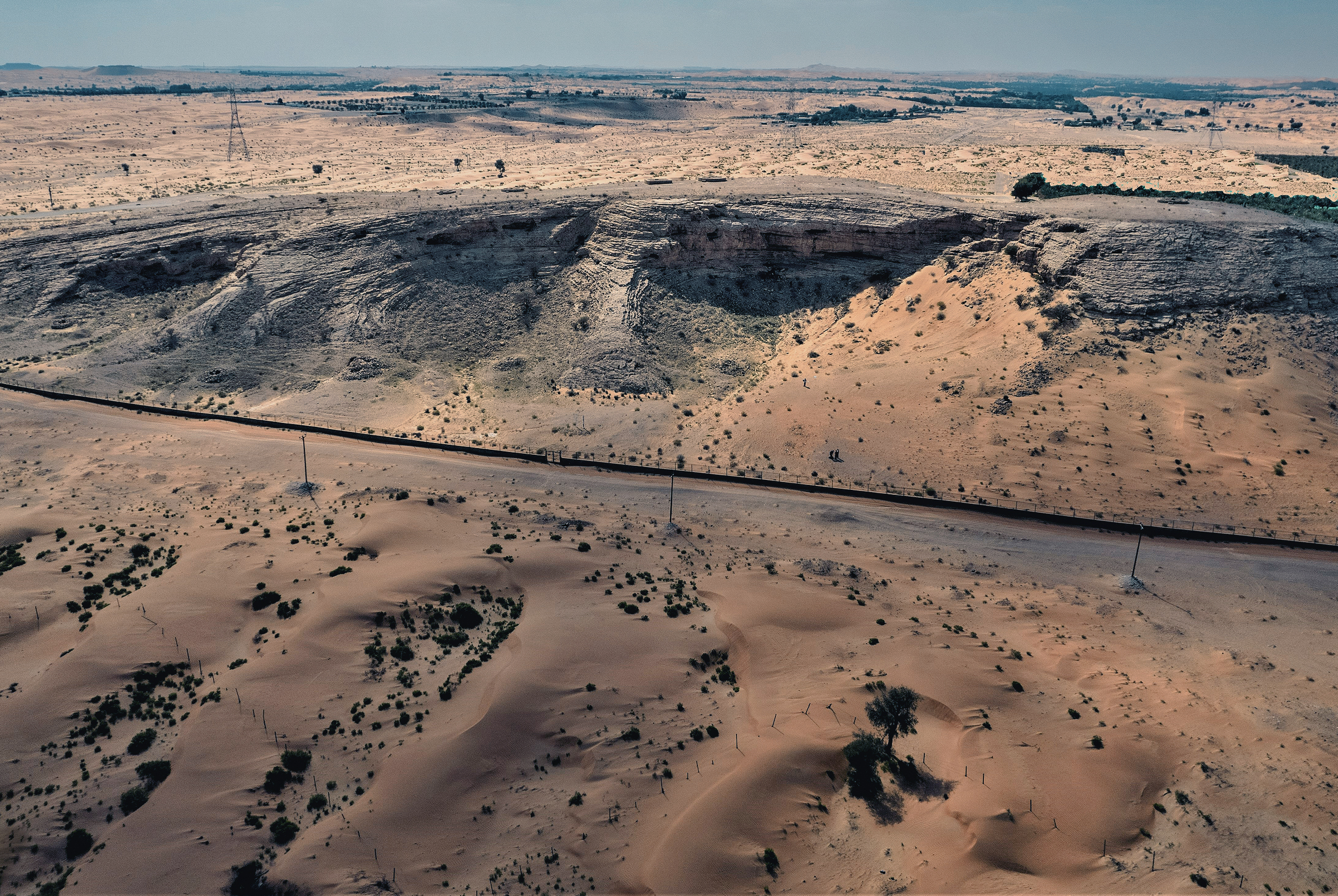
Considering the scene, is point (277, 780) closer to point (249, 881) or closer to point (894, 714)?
point (249, 881)

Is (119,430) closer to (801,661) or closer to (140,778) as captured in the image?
(140,778)

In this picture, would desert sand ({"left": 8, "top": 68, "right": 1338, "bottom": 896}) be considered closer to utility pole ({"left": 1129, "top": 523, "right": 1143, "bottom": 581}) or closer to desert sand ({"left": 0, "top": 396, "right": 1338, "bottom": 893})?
desert sand ({"left": 0, "top": 396, "right": 1338, "bottom": 893})

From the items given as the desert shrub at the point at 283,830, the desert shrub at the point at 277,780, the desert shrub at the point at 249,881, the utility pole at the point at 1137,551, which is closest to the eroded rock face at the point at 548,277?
the utility pole at the point at 1137,551

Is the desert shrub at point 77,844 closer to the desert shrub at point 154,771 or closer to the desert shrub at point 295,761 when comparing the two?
the desert shrub at point 154,771

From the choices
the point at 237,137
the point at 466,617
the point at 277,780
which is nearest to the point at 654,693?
the point at 466,617

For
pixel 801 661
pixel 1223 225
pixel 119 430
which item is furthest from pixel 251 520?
pixel 1223 225

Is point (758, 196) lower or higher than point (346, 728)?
higher
